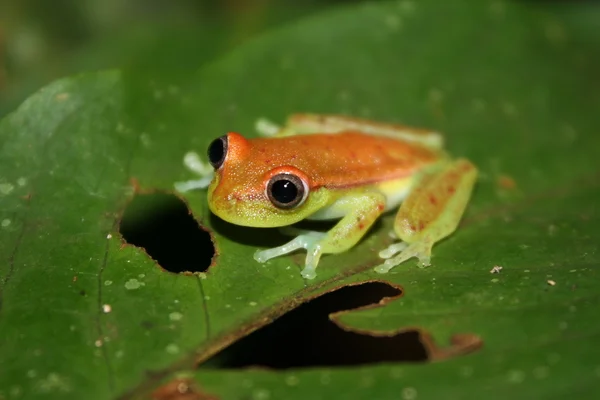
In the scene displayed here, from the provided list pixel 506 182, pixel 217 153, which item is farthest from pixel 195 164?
pixel 506 182

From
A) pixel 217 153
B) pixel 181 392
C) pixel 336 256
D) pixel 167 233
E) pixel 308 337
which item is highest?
pixel 217 153

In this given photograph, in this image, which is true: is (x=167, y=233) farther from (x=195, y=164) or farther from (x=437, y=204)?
(x=437, y=204)

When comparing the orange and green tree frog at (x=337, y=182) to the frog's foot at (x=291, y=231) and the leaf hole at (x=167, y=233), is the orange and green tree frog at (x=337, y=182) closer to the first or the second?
the frog's foot at (x=291, y=231)

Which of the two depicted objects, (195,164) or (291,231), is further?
(195,164)

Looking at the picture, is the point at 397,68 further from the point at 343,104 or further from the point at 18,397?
the point at 18,397

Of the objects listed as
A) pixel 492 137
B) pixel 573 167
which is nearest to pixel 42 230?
pixel 492 137

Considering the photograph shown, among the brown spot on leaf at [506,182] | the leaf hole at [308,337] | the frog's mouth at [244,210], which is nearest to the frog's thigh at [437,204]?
the brown spot on leaf at [506,182]

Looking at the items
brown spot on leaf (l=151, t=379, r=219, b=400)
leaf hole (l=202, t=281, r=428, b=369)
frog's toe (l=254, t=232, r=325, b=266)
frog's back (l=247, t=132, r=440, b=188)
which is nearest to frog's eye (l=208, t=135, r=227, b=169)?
frog's back (l=247, t=132, r=440, b=188)
